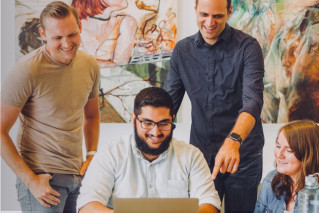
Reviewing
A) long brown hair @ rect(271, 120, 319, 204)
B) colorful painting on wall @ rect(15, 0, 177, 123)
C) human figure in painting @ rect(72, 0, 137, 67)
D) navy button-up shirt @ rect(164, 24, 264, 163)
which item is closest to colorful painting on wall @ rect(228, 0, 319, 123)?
colorful painting on wall @ rect(15, 0, 177, 123)

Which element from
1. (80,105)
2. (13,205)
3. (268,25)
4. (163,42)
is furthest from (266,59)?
(13,205)

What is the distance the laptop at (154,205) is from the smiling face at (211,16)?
985mm

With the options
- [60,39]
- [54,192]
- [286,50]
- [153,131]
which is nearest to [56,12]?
[60,39]

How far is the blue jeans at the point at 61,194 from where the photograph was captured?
1.96 metres

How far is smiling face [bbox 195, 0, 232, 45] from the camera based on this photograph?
1.94 metres

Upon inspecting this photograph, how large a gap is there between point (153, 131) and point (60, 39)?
652mm

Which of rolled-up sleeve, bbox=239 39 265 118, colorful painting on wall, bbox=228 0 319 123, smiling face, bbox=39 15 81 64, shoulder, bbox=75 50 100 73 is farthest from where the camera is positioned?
colorful painting on wall, bbox=228 0 319 123

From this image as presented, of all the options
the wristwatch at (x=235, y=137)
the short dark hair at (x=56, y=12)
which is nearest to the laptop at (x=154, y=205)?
the wristwatch at (x=235, y=137)

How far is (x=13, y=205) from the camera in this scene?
10.1 ft

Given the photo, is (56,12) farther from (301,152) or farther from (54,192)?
(301,152)

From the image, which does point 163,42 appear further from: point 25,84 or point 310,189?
point 310,189

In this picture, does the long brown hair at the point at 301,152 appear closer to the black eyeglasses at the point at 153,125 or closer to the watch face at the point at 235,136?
the watch face at the point at 235,136

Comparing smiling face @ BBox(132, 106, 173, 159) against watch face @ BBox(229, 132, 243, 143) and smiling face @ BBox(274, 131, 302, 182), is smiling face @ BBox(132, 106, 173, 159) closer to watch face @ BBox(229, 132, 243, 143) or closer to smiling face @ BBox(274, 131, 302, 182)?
watch face @ BBox(229, 132, 243, 143)

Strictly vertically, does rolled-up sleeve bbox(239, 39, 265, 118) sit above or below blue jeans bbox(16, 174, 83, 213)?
above
